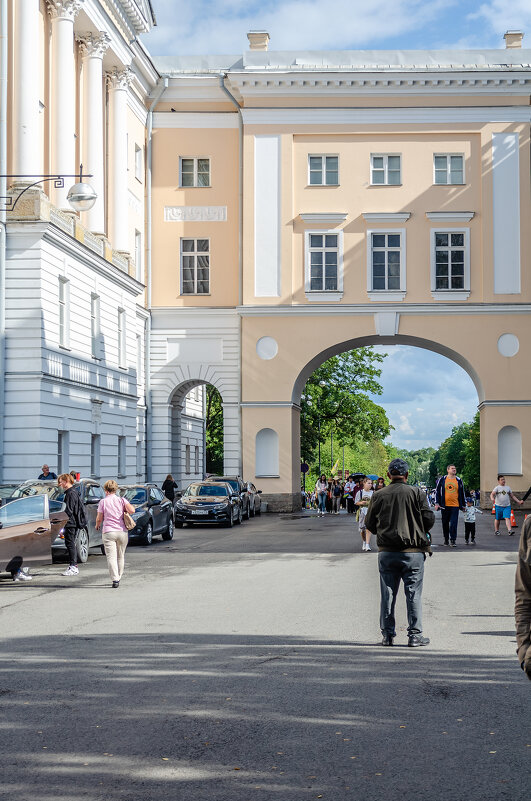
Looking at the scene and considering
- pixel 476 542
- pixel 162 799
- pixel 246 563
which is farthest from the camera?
pixel 476 542

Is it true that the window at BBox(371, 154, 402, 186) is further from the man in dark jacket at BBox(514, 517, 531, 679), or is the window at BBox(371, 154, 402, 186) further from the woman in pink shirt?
the man in dark jacket at BBox(514, 517, 531, 679)

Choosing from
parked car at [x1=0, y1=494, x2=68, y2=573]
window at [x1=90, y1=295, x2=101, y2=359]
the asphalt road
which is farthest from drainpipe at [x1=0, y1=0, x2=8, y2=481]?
the asphalt road

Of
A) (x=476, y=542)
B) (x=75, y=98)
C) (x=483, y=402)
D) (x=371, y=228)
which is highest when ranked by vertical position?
(x=75, y=98)

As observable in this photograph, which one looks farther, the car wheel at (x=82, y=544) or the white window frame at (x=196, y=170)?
the white window frame at (x=196, y=170)

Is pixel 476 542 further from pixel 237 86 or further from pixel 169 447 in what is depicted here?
pixel 237 86

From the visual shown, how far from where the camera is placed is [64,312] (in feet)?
112

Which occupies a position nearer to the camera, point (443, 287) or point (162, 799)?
point (162, 799)

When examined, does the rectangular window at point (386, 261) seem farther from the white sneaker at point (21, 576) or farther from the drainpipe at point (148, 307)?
the white sneaker at point (21, 576)

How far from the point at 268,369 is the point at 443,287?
796 cm

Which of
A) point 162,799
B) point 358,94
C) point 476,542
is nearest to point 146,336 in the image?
point 358,94

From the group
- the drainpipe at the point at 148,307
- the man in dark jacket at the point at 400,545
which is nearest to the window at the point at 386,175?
the drainpipe at the point at 148,307

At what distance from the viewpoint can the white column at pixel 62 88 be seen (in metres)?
35.5

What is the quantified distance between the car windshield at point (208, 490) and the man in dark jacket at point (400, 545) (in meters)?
26.1

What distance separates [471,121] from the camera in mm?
47125
